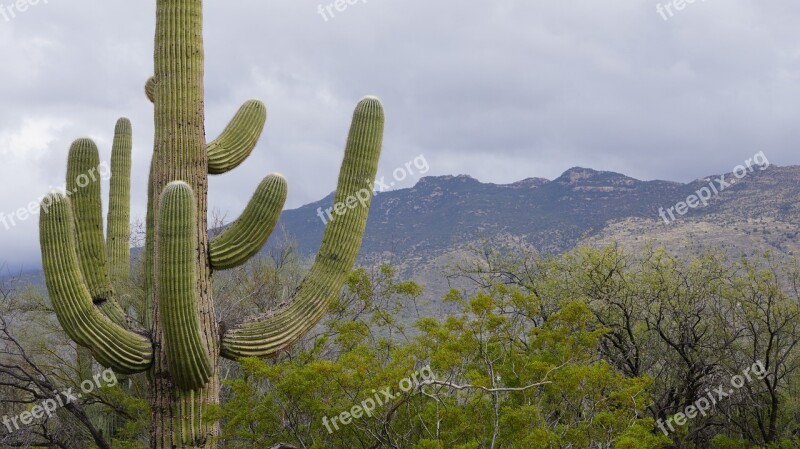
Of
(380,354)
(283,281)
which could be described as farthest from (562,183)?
(380,354)

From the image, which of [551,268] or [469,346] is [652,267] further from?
[469,346]

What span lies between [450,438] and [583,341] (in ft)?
7.15

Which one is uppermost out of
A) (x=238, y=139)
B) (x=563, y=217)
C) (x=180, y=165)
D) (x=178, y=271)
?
(x=563, y=217)

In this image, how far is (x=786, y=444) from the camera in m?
10.9

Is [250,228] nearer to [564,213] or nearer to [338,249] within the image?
[338,249]

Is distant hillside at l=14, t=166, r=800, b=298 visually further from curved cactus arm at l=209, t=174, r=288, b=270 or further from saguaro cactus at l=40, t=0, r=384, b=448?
curved cactus arm at l=209, t=174, r=288, b=270

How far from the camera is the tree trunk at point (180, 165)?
6.37 m

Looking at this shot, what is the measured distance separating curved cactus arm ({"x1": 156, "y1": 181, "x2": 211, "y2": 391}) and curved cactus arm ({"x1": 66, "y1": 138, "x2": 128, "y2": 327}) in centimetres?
106

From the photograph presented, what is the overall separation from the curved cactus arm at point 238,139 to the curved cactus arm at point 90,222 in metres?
1.34

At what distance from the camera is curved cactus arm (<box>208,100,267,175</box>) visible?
22.9 feet

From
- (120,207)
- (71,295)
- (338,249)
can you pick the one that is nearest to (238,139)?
(338,249)

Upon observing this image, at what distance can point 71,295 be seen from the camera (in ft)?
20.3

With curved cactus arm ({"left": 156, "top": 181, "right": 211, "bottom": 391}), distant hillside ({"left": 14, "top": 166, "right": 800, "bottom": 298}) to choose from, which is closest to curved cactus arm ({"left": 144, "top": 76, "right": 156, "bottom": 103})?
curved cactus arm ({"left": 156, "top": 181, "right": 211, "bottom": 391})

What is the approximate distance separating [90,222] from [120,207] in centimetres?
186
